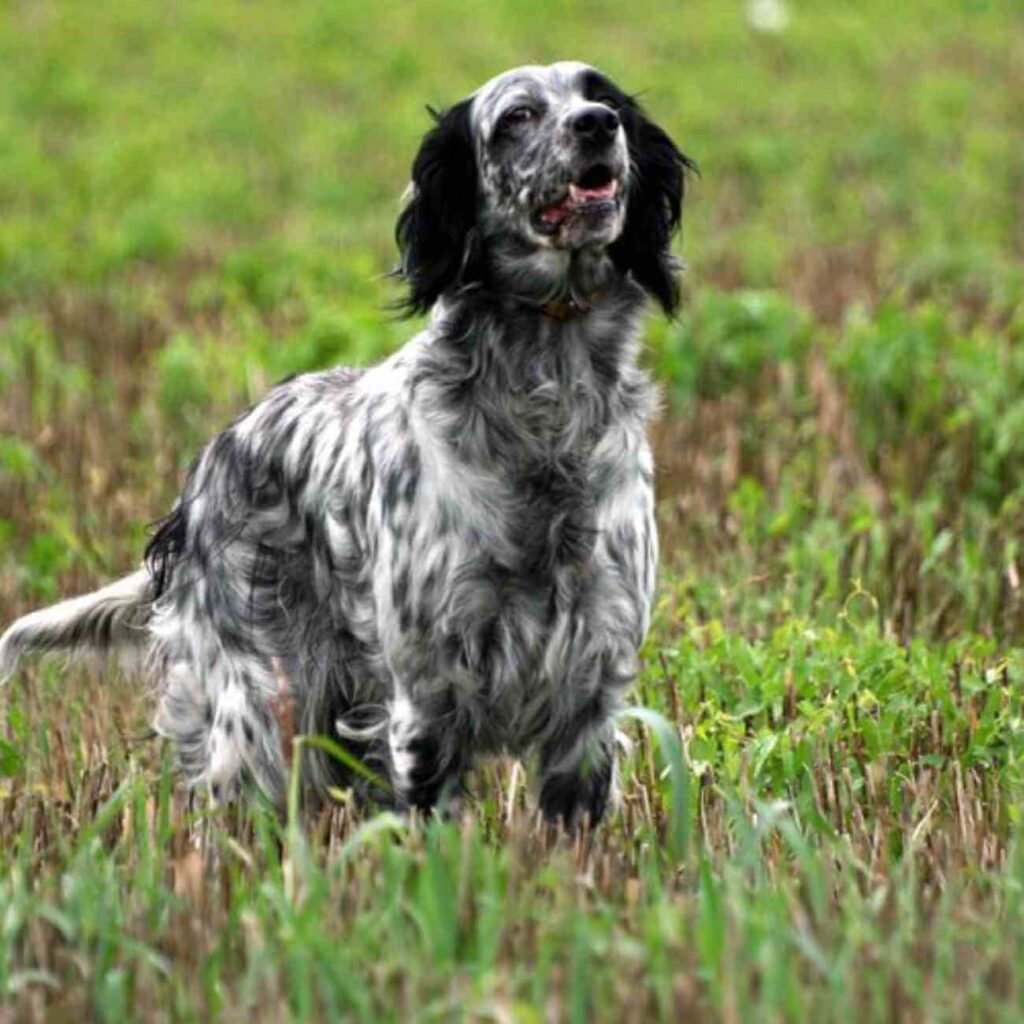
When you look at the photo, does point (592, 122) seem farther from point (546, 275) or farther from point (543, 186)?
point (546, 275)

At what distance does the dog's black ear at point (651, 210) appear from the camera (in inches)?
174

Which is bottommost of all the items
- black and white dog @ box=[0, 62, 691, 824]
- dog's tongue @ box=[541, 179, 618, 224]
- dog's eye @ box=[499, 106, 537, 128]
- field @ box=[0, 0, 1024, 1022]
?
field @ box=[0, 0, 1024, 1022]

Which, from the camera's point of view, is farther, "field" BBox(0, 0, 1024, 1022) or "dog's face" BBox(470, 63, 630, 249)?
"dog's face" BBox(470, 63, 630, 249)

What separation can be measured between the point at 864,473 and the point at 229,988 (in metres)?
4.56

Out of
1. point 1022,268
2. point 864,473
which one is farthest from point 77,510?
point 1022,268

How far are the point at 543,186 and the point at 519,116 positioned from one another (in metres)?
0.16

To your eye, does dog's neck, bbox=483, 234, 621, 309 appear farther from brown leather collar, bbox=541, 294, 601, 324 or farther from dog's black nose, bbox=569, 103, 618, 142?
dog's black nose, bbox=569, 103, 618, 142

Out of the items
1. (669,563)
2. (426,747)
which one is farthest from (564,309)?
(669,563)

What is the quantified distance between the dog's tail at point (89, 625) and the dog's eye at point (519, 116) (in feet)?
4.41

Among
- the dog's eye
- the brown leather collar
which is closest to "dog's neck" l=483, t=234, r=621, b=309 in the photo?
the brown leather collar

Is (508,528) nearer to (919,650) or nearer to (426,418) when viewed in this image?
(426,418)

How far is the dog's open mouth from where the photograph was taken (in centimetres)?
417

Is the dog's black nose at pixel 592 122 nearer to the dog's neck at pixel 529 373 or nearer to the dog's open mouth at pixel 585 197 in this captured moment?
the dog's open mouth at pixel 585 197

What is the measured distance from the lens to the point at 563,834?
371 cm
